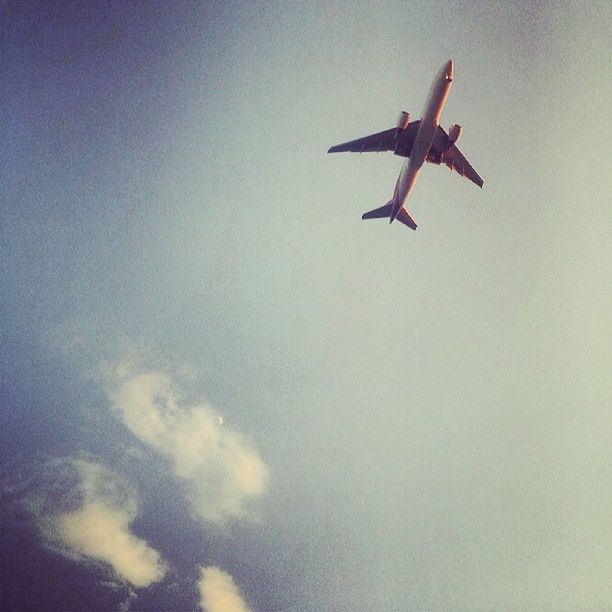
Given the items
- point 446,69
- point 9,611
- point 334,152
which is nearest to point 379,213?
point 334,152

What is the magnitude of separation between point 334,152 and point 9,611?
97.5m

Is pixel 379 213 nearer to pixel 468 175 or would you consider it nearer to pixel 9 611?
pixel 468 175

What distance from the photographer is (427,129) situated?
3197 centimetres

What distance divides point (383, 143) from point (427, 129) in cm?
562

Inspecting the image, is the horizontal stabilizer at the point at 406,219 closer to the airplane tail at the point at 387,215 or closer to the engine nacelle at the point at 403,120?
the airplane tail at the point at 387,215

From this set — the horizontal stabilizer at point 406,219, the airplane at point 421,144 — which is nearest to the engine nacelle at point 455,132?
the airplane at point 421,144

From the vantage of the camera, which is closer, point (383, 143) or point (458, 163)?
point (383, 143)

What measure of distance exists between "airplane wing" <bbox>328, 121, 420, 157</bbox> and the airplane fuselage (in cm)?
130

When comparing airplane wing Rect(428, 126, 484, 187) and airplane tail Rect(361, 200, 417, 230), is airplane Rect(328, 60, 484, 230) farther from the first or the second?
airplane tail Rect(361, 200, 417, 230)

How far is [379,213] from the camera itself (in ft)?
140

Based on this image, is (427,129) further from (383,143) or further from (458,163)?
(458,163)

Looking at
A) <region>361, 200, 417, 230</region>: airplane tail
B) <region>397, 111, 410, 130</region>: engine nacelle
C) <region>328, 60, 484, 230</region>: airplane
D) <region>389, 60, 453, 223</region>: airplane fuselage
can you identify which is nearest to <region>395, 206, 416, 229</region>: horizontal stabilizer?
<region>361, 200, 417, 230</region>: airplane tail

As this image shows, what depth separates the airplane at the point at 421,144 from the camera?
31.1m

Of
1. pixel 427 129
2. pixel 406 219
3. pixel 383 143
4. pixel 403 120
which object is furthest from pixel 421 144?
pixel 406 219
